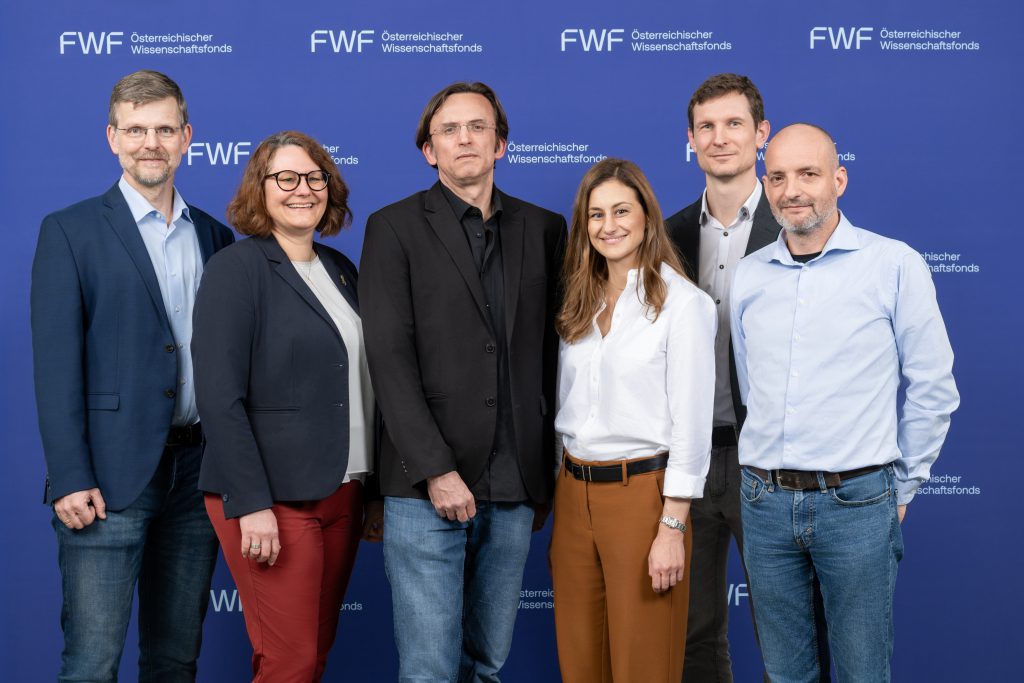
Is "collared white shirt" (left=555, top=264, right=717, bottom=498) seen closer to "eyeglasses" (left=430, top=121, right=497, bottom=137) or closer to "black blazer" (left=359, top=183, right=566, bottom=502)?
"black blazer" (left=359, top=183, right=566, bottom=502)

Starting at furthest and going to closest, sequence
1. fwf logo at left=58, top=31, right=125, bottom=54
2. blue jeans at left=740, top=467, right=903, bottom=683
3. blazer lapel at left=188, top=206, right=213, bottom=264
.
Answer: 1. fwf logo at left=58, top=31, right=125, bottom=54
2. blazer lapel at left=188, top=206, right=213, bottom=264
3. blue jeans at left=740, top=467, right=903, bottom=683

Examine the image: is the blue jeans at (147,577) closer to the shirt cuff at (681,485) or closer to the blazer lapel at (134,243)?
the blazer lapel at (134,243)

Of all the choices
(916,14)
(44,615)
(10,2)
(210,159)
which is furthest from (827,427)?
(10,2)

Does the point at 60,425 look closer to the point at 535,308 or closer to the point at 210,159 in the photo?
the point at 535,308

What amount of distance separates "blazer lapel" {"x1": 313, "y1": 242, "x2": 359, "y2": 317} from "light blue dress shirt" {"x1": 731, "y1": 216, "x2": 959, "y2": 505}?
1058mm

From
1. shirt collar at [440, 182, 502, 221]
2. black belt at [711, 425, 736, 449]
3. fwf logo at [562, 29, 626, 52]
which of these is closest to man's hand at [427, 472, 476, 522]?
shirt collar at [440, 182, 502, 221]

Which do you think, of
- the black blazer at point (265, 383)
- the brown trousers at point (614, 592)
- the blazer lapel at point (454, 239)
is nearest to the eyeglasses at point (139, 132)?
the black blazer at point (265, 383)

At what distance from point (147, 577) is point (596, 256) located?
1495 millimetres

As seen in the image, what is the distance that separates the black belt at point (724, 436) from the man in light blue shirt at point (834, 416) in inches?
15.5

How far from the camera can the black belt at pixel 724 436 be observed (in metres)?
2.56

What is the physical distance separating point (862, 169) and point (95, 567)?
2874mm

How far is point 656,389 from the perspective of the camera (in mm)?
2131

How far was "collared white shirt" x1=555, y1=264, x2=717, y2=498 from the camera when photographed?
2.09 meters

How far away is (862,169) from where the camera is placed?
11.2 ft
